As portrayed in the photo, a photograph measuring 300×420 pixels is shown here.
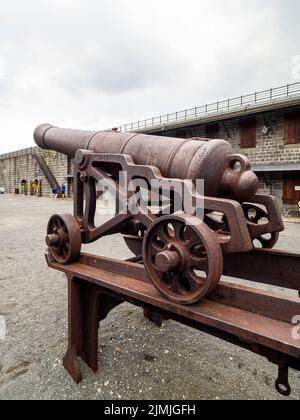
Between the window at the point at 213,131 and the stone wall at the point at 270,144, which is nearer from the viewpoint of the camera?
the stone wall at the point at 270,144

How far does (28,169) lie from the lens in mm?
30969

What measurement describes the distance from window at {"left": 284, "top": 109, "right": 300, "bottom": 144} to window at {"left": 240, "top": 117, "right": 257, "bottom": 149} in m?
1.57

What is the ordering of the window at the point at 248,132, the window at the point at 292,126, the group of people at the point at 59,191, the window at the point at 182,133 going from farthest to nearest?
the group of people at the point at 59,191 < the window at the point at 182,133 < the window at the point at 248,132 < the window at the point at 292,126

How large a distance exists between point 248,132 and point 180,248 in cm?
1469

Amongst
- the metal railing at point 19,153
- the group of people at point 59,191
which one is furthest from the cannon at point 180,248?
the metal railing at point 19,153

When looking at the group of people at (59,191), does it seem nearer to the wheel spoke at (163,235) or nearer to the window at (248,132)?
the window at (248,132)

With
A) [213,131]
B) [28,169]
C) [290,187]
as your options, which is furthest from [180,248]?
[28,169]

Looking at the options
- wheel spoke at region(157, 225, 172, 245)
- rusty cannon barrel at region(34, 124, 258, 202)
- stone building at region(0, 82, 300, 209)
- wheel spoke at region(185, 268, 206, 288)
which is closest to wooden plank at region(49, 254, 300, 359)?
wheel spoke at region(185, 268, 206, 288)

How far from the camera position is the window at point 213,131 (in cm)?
1575

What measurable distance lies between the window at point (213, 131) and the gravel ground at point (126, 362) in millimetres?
14114

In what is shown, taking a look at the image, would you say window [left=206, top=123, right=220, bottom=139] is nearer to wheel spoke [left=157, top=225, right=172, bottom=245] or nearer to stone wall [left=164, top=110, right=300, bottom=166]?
stone wall [left=164, top=110, right=300, bottom=166]

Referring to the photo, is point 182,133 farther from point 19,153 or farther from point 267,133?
point 19,153

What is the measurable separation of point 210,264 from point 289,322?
0.44 metres
